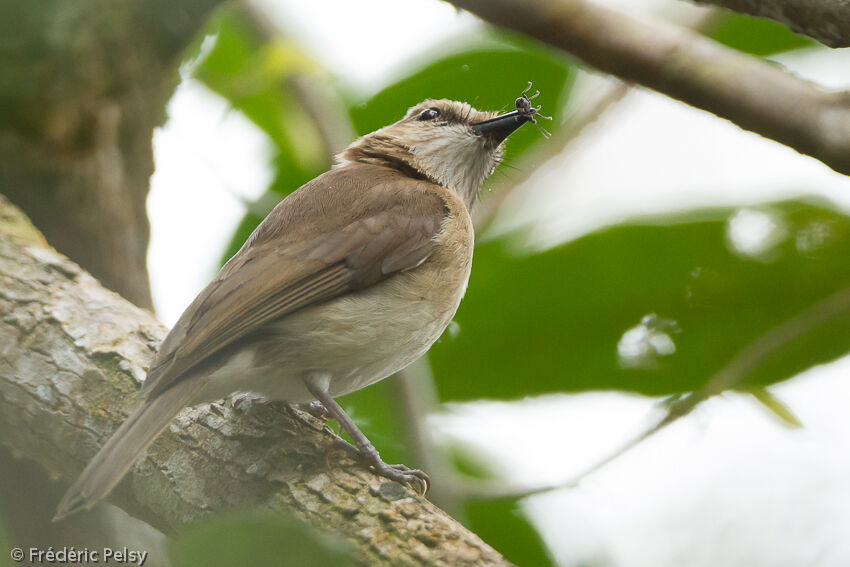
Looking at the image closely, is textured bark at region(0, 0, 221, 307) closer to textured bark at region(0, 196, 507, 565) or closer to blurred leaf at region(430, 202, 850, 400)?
textured bark at region(0, 196, 507, 565)

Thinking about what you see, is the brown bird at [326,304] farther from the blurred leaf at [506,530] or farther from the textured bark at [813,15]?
the textured bark at [813,15]

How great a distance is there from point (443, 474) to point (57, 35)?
2204 millimetres

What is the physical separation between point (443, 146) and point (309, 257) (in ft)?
4.67

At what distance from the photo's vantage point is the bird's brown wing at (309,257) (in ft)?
10.4

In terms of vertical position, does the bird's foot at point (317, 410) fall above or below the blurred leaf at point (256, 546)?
above

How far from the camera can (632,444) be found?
3.36 metres

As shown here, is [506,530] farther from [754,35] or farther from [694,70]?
[754,35]

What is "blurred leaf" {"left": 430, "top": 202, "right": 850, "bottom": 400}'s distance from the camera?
3477 mm

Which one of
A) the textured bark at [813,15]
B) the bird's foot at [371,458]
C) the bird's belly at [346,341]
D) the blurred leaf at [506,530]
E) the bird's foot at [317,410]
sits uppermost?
the textured bark at [813,15]

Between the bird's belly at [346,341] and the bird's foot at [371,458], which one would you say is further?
the bird's belly at [346,341]

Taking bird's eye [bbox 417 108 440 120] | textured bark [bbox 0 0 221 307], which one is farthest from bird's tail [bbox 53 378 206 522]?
bird's eye [bbox 417 108 440 120]

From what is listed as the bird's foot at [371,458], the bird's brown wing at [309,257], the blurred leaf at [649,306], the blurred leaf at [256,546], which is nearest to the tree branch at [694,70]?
the blurred leaf at [649,306]

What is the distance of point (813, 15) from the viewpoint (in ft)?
7.36

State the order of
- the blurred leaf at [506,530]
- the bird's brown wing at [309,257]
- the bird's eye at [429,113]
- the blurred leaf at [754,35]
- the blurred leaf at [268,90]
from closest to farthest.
Result: the bird's brown wing at [309,257]
the blurred leaf at [506,530]
the blurred leaf at [754,35]
the blurred leaf at [268,90]
the bird's eye at [429,113]
